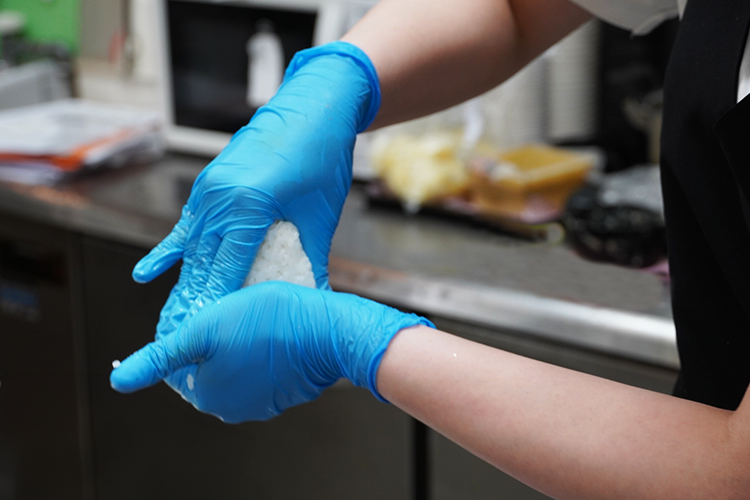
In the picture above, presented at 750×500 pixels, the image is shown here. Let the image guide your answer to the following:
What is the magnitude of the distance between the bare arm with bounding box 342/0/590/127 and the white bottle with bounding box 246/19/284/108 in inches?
39.9

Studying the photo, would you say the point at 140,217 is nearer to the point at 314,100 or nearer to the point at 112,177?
the point at 112,177

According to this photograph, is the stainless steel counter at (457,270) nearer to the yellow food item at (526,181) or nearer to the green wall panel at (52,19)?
the yellow food item at (526,181)

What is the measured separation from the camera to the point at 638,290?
50.8 inches

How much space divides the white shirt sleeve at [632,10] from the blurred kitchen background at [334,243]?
0.50m

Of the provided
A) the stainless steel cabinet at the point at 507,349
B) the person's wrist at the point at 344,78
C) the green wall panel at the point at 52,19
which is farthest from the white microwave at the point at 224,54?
the person's wrist at the point at 344,78

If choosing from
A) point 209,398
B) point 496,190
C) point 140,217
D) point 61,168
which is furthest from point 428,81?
point 61,168

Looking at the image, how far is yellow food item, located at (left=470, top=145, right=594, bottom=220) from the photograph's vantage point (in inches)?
60.9

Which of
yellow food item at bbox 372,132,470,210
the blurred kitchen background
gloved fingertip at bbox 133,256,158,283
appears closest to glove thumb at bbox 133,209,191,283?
gloved fingertip at bbox 133,256,158,283

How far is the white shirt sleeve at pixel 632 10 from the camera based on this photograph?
0.85 m

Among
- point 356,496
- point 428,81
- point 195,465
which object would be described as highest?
point 428,81

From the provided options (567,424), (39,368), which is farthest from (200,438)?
(567,424)

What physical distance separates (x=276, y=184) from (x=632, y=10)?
48 cm

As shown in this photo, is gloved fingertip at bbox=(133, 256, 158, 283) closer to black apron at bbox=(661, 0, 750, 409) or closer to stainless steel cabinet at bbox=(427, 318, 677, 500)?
black apron at bbox=(661, 0, 750, 409)

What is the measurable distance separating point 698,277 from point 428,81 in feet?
1.19
